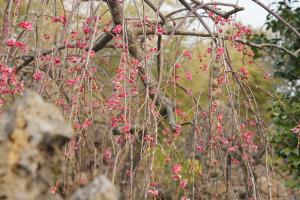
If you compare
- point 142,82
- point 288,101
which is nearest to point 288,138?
point 288,101

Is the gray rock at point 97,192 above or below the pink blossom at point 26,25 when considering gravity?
below

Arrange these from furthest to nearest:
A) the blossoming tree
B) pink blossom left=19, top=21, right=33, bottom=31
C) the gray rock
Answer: pink blossom left=19, top=21, right=33, bottom=31 < the blossoming tree < the gray rock

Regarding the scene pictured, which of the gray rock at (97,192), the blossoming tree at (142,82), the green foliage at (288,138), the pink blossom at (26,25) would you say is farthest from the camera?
the green foliage at (288,138)

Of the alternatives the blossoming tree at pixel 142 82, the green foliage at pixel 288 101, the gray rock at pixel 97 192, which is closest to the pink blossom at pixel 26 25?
the blossoming tree at pixel 142 82

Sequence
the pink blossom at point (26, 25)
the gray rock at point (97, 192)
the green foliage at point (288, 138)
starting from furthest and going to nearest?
the green foliage at point (288, 138) < the pink blossom at point (26, 25) < the gray rock at point (97, 192)

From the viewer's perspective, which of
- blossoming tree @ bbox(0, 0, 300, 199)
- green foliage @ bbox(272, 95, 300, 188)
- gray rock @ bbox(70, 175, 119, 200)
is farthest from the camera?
green foliage @ bbox(272, 95, 300, 188)

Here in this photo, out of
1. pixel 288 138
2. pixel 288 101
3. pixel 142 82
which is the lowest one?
pixel 288 138

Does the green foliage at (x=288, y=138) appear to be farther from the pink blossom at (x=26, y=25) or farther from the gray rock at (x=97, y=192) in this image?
the gray rock at (x=97, y=192)

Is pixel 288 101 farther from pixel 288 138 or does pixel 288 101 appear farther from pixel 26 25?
pixel 26 25

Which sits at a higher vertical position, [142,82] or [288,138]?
[142,82]

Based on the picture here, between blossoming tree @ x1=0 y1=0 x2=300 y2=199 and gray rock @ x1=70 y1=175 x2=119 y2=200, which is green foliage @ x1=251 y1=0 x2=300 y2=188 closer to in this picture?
blossoming tree @ x1=0 y1=0 x2=300 y2=199

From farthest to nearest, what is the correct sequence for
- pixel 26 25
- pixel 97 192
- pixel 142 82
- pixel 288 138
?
1. pixel 288 138
2. pixel 142 82
3. pixel 26 25
4. pixel 97 192

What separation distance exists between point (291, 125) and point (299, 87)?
53cm

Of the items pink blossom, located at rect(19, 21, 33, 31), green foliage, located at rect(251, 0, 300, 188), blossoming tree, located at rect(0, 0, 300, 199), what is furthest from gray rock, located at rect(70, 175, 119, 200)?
green foliage, located at rect(251, 0, 300, 188)
